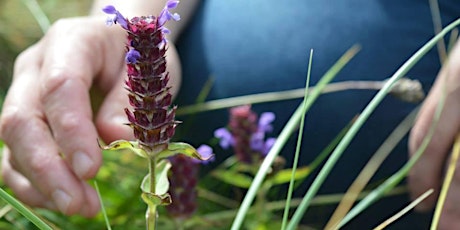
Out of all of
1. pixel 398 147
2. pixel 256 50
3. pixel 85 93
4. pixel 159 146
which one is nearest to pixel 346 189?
pixel 398 147

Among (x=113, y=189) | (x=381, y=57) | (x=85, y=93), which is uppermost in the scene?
(x=381, y=57)

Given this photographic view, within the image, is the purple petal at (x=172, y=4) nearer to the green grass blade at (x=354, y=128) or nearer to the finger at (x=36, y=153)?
the green grass blade at (x=354, y=128)

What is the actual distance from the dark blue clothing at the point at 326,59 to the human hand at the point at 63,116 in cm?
19

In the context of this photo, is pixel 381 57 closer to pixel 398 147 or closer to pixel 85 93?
pixel 398 147

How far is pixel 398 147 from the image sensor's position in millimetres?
888

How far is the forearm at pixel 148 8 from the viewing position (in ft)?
2.86

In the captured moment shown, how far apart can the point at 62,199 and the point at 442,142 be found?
0.33 metres

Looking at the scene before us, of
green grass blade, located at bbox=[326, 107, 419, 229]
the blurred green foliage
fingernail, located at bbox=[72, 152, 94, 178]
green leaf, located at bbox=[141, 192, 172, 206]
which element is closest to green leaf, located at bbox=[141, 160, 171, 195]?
green leaf, located at bbox=[141, 192, 172, 206]

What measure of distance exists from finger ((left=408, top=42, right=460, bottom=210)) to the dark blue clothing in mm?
124

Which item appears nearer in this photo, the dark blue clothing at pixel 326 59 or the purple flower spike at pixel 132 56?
the purple flower spike at pixel 132 56

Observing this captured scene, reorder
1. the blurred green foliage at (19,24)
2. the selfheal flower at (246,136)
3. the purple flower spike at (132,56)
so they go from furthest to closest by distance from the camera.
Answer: the blurred green foliage at (19,24)
the selfheal flower at (246,136)
the purple flower spike at (132,56)

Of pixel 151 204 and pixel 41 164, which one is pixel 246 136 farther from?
pixel 151 204

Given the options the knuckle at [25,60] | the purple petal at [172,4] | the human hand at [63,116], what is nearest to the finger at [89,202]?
the human hand at [63,116]

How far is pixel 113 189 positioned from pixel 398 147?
11.9 inches
